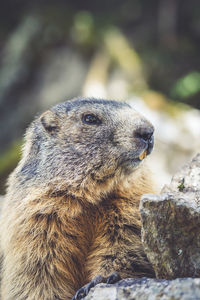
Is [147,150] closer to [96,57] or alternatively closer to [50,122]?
[50,122]

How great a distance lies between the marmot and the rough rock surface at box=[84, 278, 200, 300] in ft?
1.62

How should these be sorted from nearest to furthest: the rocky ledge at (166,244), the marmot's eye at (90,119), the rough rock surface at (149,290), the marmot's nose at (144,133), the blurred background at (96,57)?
the rough rock surface at (149,290)
the rocky ledge at (166,244)
the marmot's nose at (144,133)
the marmot's eye at (90,119)
the blurred background at (96,57)

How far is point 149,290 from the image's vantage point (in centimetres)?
265

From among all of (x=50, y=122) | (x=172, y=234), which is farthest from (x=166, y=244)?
(x=50, y=122)

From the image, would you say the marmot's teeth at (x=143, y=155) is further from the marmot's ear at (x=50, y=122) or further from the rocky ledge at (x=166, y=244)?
the marmot's ear at (x=50, y=122)

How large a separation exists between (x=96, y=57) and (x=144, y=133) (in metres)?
13.1

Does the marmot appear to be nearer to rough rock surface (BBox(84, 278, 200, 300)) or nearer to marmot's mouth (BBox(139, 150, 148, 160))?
marmot's mouth (BBox(139, 150, 148, 160))

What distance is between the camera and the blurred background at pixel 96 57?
591 inches

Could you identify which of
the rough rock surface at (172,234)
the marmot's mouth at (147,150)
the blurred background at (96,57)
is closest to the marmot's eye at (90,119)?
the marmot's mouth at (147,150)

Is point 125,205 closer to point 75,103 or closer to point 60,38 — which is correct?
point 75,103

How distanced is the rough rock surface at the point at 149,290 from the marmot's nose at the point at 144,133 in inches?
61.5

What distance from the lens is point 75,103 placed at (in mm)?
4859

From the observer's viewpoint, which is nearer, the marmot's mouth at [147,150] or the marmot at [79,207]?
the marmot at [79,207]

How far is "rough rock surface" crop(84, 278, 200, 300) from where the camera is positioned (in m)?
2.32
